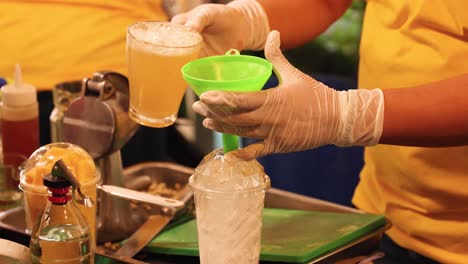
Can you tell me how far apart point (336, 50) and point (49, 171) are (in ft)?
7.45

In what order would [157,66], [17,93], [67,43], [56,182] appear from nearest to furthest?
1. [56,182]
2. [157,66]
3. [17,93]
4. [67,43]

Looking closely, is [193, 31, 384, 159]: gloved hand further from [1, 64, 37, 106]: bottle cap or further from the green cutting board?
[1, 64, 37, 106]: bottle cap

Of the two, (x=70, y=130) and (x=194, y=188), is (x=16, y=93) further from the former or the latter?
(x=194, y=188)

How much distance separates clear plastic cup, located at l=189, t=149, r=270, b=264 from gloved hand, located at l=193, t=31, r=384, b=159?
4 centimetres

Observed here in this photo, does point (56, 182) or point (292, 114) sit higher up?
point (292, 114)

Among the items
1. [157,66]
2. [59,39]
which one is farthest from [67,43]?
[157,66]

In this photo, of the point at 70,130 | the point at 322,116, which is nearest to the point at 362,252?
the point at 322,116

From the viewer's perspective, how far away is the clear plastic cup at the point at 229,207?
1383 mm

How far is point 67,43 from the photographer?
2822 millimetres

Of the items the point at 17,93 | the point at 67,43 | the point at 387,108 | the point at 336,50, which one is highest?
the point at 387,108

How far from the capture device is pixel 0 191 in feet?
6.34

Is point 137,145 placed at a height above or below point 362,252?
below

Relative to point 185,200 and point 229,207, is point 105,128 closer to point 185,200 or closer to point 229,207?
point 185,200

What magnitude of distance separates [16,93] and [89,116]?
30 centimetres
